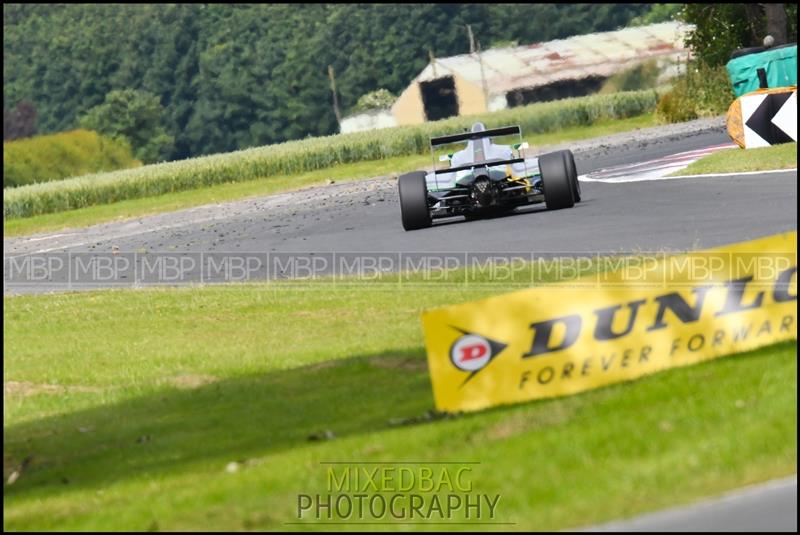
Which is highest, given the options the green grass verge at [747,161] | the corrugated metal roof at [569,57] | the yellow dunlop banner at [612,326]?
the yellow dunlop banner at [612,326]

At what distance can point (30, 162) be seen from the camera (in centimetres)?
7994

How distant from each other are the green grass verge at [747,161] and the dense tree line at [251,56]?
3386 inches

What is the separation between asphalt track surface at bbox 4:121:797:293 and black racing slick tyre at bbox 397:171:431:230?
0.24 m

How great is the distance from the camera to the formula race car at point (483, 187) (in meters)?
21.6

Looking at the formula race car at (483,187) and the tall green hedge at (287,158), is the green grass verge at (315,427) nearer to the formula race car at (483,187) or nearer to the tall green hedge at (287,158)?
the formula race car at (483,187)

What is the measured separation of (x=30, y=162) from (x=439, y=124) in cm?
3069

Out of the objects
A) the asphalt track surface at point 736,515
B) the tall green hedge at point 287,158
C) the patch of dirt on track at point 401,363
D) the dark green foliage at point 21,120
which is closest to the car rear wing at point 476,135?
the patch of dirt on track at point 401,363

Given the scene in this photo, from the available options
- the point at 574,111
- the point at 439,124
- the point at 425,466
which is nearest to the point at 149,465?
the point at 425,466

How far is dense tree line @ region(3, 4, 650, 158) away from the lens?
11325cm

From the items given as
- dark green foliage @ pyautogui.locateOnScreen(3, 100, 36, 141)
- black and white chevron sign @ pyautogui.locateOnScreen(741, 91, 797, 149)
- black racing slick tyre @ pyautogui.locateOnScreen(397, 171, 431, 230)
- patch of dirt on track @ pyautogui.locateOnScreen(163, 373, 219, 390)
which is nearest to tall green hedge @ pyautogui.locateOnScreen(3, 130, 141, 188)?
dark green foliage @ pyautogui.locateOnScreen(3, 100, 36, 141)

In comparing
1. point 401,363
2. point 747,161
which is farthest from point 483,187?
point 401,363

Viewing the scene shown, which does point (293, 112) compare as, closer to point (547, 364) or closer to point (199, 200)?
point (199, 200)

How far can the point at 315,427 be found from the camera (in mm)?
10203

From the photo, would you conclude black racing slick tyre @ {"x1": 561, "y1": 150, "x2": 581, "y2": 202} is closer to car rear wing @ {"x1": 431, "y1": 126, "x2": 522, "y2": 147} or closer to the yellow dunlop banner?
car rear wing @ {"x1": 431, "y1": 126, "x2": 522, "y2": 147}
